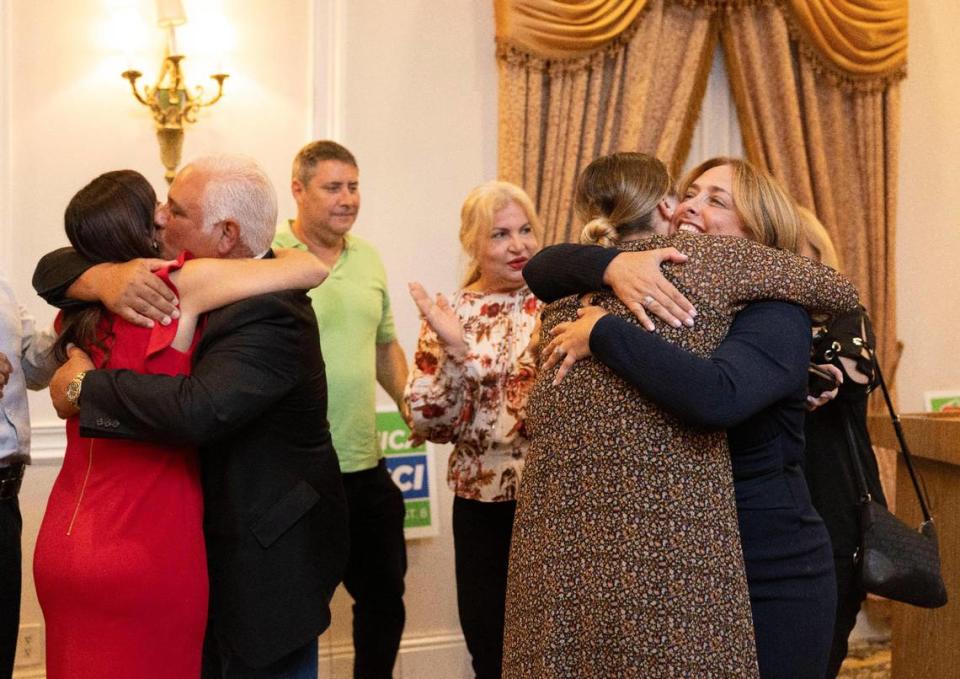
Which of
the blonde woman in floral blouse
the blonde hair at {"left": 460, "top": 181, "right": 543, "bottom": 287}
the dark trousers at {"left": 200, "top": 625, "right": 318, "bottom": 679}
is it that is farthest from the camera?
the blonde hair at {"left": 460, "top": 181, "right": 543, "bottom": 287}

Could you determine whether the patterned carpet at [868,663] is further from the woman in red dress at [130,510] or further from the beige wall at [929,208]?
the woman in red dress at [130,510]

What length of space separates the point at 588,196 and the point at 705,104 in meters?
2.90

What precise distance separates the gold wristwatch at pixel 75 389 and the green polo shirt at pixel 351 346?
4.77ft

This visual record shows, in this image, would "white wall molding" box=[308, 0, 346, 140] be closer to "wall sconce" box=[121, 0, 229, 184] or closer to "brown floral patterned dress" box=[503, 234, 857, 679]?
"wall sconce" box=[121, 0, 229, 184]

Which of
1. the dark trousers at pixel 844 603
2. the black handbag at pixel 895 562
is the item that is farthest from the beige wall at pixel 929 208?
the black handbag at pixel 895 562

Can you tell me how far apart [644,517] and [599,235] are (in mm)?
592

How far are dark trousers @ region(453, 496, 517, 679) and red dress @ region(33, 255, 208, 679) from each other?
114cm

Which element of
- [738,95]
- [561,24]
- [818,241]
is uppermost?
[561,24]

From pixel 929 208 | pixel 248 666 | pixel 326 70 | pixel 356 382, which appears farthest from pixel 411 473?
pixel 929 208

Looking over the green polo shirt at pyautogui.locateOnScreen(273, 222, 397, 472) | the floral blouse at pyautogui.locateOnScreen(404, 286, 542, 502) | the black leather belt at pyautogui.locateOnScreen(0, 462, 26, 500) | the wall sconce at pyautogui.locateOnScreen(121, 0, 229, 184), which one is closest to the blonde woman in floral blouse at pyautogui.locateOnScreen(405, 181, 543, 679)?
the floral blouse at pyautogui.locateOnScreen(404, 286, 542, 502)

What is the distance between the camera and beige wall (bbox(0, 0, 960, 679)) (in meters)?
3.96

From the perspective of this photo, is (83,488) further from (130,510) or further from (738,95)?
(738,95)

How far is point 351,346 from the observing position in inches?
143

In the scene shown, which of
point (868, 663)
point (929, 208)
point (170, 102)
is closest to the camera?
point (170, 102)
